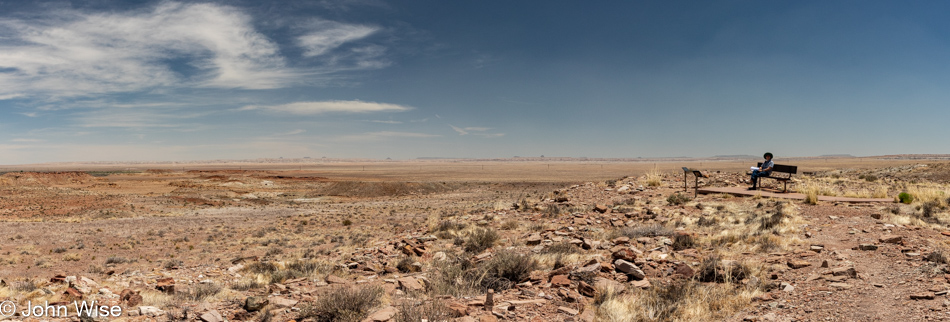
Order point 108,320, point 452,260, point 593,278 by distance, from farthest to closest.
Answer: point 452,260 < point 593,278 < point 108,320

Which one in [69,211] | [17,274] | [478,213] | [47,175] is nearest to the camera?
[17,274]

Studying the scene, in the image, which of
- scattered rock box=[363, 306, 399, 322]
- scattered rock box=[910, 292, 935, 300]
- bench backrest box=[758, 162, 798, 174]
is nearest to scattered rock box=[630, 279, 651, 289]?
scattered rock box=[910, 292, 935, 300]

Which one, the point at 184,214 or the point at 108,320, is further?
the point at 184,214

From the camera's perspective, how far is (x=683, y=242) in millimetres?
9492

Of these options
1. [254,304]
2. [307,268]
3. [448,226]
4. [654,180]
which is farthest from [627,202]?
[254,304]

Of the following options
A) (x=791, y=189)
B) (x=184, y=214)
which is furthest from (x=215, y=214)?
(x=791, y=189)

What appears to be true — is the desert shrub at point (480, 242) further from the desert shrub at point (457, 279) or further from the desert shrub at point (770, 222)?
the desert shrub at point (770, 222)

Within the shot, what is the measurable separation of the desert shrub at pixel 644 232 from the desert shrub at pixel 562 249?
1.48 m

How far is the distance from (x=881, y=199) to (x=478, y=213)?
43.0 feet

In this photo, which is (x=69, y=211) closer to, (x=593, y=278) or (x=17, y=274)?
(x=17, y=274)

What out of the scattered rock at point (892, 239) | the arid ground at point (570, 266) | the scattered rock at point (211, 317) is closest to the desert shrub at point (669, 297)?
the arid ground at point (570, 266)

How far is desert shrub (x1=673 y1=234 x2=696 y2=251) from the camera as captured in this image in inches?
370

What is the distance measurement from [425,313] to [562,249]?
4887 mm

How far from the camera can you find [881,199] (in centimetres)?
1343
